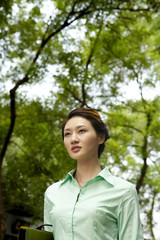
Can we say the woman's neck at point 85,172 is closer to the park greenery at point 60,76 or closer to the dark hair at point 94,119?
the dark hair at point 94,119

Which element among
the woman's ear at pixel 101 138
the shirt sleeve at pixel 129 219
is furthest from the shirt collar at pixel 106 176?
the woman's ear at pixel 101 138

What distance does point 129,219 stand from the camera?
162 centimetres

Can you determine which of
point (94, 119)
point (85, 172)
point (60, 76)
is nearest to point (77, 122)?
point (94, 119)

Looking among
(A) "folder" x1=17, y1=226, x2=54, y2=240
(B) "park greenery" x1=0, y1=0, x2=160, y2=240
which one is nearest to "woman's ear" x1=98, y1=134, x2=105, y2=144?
(A) "folder" x1=17, y1=226, x2=54, y2=240

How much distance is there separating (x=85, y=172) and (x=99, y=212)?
381mm

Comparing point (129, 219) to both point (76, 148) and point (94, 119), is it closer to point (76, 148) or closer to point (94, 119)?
point (76, 148)

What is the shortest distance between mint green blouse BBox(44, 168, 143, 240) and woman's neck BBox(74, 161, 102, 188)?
100mm

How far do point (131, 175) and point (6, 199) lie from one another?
7039mm

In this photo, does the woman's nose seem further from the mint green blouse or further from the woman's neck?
the mint green blouse

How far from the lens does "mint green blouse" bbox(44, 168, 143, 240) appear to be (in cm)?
161

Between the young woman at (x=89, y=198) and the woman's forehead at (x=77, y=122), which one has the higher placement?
the woman's forehead at (x=77, y=122)

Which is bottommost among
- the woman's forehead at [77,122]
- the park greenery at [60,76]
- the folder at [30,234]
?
the folder at [30,234]

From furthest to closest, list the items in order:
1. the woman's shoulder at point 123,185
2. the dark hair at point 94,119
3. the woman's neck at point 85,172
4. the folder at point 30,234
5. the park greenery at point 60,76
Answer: the park greenery at point 60,76 → the dark hair at point 94,119 → the woman's neck at point 85,172 → the woman's shoulder at point 123,185 → the folder at point 30,234

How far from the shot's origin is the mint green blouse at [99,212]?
63.4 inches
